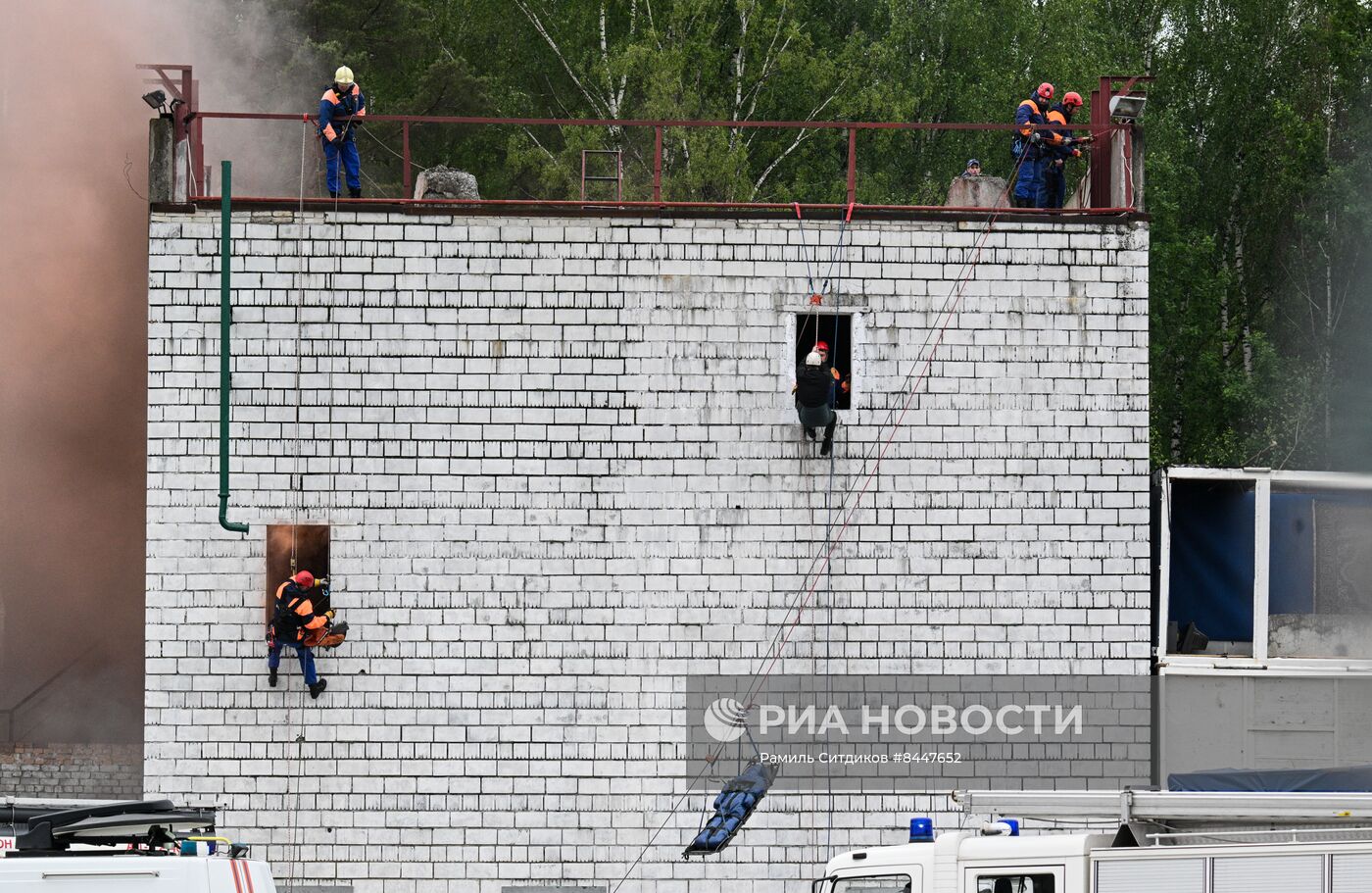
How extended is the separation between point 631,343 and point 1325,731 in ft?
24.0

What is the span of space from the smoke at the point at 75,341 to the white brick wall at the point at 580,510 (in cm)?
474

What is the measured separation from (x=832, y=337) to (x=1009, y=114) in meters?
18.7

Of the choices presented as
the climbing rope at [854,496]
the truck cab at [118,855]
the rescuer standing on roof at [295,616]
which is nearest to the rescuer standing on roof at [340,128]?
the rescuer standing on roof at [295,616]

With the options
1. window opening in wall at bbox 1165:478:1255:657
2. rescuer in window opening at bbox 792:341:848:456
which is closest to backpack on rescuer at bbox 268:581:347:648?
rescuer in window opening at bbox 792:341:848:456

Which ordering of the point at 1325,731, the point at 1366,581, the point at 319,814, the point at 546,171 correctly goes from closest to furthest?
1. the point at 319,814
2. the point at 1325,731
3. the point at 1366,581
4. the point at 546,171

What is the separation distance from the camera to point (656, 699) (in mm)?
16453

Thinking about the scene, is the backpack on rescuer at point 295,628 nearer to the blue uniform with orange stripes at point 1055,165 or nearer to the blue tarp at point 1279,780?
the blue tarp at point 1279,780

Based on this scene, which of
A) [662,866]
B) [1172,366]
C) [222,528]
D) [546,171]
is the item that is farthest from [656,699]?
[1172,366]

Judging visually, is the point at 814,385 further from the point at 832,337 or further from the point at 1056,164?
the point at 1056,164

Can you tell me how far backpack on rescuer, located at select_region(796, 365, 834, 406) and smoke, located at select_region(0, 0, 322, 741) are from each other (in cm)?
832

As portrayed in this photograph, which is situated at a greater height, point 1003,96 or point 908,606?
point 1003,96

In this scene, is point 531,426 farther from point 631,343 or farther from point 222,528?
point 222,528

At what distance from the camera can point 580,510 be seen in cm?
1656

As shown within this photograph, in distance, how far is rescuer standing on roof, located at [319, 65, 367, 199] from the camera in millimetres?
17094
